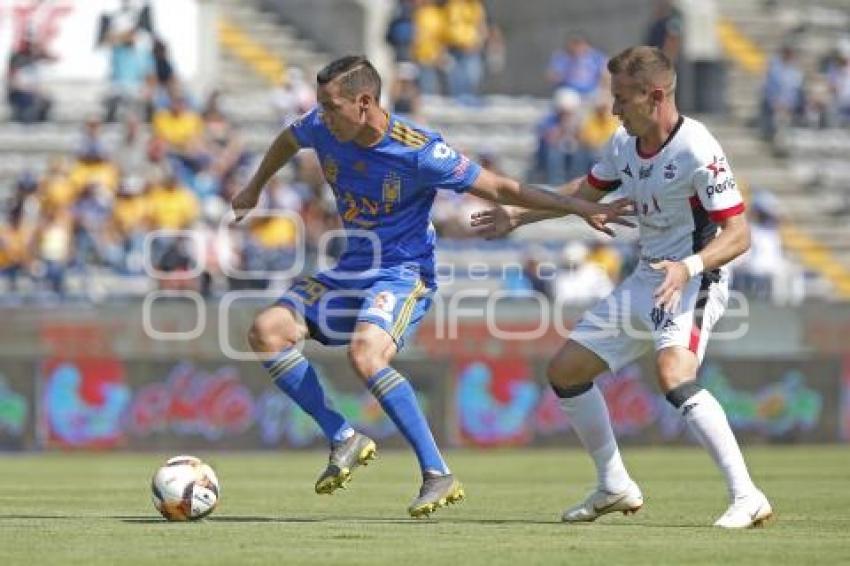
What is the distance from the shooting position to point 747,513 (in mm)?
10539

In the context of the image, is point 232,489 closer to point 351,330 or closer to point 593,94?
point 351,330

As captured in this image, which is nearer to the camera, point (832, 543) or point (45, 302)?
point (832, 543)

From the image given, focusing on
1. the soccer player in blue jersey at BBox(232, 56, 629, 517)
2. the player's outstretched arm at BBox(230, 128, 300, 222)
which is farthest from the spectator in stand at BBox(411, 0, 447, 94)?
the soccer player in blue jersey at BBox(232, 56, 629, 517)

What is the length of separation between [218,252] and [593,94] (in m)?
8.25

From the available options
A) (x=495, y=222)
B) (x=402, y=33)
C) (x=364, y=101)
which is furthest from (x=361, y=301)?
(x=402, y=33)

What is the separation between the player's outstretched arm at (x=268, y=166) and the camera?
11.8m

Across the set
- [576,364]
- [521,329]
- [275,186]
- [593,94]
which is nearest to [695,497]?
[576,364]

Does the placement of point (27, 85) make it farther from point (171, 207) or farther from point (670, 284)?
point (670, 284)

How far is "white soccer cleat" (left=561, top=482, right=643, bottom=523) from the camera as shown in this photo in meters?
11.2

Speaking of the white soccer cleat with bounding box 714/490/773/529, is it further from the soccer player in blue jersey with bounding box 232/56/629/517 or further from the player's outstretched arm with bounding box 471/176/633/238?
the player's outstretched arm with bounding box 471/176/633/238

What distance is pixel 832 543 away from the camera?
975 cm

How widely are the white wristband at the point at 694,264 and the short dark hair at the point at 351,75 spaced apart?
6.65ft

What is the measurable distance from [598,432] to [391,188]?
1.76 metres

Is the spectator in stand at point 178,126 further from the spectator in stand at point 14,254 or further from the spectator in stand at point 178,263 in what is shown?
the spectator in stand at point 14,254
